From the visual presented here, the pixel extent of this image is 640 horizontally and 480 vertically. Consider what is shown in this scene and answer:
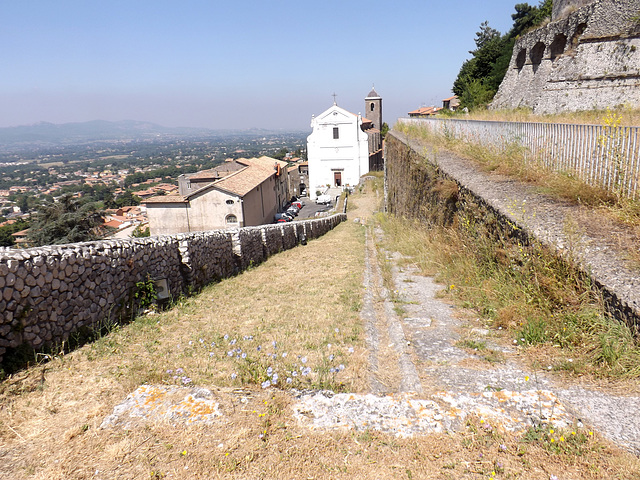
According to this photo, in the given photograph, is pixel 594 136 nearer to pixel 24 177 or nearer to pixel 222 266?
pixel 222 266

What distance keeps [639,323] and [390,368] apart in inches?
78.7

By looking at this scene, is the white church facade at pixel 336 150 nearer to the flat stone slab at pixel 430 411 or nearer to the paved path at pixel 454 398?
the paved path at pixel 454 398

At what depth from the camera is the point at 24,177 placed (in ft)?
480

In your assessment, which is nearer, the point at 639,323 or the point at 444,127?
the point at 639,323

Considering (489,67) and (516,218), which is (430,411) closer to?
(516,218)

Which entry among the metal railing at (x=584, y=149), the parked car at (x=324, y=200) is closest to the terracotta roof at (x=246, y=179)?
the parked car at (x=324, y=200)

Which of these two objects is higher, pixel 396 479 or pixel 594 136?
pixel 594 136

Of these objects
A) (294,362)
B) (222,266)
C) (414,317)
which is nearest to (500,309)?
(414,317)

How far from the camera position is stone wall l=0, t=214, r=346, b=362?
4.23m

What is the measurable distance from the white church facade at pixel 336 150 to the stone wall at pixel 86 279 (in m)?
44.1

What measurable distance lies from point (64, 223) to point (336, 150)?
32.6 m

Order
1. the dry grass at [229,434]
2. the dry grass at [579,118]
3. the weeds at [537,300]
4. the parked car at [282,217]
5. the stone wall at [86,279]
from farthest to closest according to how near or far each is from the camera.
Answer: the parked car at [282,217] → the dry grass at [579,118] → the stone wall at [86,279] → the weeds at [537,300] → the dry grass at [229,434]

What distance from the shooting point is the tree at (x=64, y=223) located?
1001 inches

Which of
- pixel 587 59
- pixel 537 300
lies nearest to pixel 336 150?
pixel 587 59
